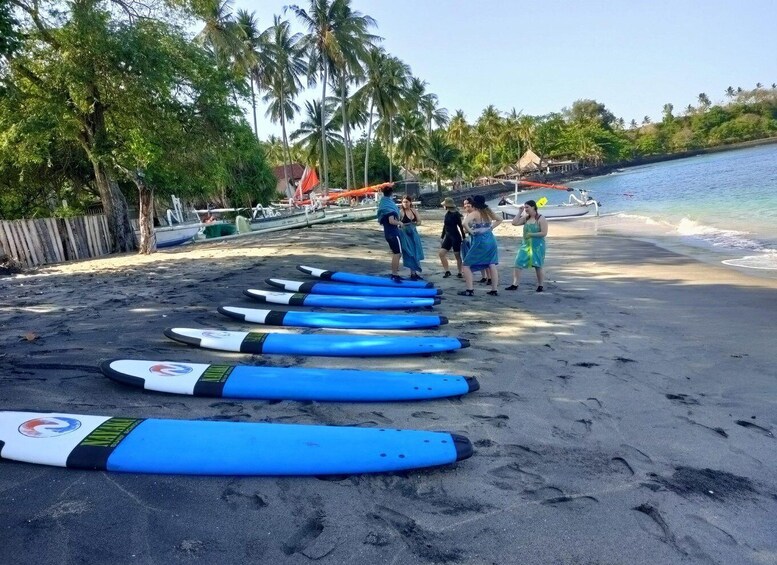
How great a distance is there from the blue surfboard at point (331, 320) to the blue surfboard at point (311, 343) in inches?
29.1

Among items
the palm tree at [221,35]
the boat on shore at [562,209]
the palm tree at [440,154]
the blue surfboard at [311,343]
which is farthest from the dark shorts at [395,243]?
the palm tree at [440,154]

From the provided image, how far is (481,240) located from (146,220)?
1062cm

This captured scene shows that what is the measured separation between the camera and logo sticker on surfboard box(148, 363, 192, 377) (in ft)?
12.4

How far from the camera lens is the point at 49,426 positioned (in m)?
2.93

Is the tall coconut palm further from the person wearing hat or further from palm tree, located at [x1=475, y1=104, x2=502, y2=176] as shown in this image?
the person wearing hat

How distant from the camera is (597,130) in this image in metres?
96.8

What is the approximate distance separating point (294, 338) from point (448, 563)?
3.11 m

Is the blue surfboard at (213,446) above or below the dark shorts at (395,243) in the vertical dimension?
Answer: below

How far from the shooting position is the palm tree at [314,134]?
4266 centimetres

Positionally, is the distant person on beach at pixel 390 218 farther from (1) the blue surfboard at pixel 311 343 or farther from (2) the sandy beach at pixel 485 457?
(1) the blue surfboard at pixel 311 343

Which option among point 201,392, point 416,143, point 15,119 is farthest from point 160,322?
point 416,143

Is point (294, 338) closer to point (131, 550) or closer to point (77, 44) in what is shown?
point (131, 550)

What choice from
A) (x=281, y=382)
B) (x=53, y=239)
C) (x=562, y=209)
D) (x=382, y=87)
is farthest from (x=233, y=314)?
(x=382, y=87)

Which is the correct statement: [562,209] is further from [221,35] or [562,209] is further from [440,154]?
[440,154]
